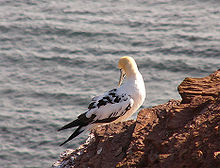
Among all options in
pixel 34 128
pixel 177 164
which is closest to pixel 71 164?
pixel 177 164

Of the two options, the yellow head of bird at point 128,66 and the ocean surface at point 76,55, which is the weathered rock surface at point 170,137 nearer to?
the yellow head of bird at point 128,66

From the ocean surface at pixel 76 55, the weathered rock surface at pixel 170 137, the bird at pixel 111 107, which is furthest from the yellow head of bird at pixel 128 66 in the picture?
the ocean surface at pixel 76 55

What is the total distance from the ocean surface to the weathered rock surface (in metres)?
7.30

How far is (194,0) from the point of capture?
22828mm

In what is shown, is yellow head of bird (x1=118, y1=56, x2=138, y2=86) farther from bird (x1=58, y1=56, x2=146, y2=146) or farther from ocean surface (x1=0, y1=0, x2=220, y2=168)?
ocean surface (x1=0, y1=0, x2=220, y2=168)

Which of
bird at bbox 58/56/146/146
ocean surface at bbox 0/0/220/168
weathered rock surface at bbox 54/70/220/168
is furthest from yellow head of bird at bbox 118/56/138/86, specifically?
ocean surface at bbox 0/0/220/168

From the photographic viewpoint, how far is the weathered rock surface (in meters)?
6.51

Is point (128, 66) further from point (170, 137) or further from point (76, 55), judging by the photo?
point (76, 55)

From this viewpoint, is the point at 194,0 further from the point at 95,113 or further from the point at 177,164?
the point at 177,164

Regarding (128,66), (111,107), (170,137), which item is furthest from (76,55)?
(170,137)

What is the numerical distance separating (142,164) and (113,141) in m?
1.15

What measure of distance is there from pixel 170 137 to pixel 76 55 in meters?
13.0

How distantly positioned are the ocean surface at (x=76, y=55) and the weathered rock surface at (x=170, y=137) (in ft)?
23.9

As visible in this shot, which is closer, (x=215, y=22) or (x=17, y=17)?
(x=215, y=22)
